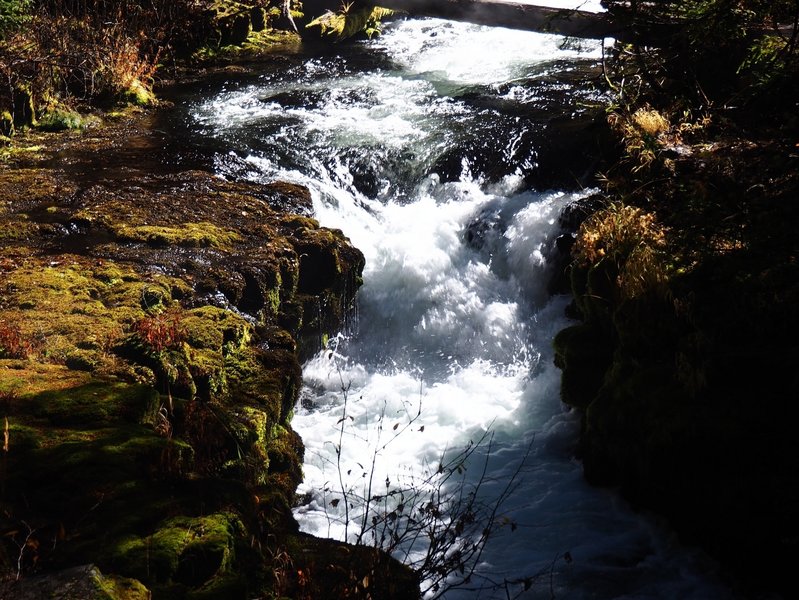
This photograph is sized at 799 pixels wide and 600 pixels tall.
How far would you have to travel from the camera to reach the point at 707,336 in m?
5.48

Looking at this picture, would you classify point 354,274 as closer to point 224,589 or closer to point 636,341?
point 636,341

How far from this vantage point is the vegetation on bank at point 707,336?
486 centimetres

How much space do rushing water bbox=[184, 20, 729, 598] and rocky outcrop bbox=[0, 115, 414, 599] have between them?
668 mm

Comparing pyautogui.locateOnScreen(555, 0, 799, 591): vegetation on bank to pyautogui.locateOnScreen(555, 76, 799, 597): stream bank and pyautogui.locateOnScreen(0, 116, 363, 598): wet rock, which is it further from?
pyautogui.locateOnScreen(0, 116, 363, 598): wet rock

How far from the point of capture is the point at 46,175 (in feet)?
28.4

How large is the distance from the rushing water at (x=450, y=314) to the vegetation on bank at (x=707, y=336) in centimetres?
50

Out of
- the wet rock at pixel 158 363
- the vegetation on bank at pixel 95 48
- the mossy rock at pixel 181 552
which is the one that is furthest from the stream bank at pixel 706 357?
the vegetation on bank at pixel 95 48

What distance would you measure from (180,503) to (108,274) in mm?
3409

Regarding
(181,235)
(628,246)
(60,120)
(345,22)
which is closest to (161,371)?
(181,235)

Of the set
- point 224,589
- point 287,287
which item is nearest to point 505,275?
point 287,287

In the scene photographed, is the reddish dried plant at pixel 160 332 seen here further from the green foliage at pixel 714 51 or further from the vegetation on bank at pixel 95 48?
the vegetation on bank at pixel 95 48

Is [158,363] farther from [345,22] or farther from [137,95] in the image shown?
[345,22]

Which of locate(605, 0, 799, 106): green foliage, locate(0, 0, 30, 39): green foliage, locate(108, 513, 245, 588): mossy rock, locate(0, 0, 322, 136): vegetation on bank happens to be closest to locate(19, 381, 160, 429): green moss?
locate(108, 513, 245, 588): mossy rock

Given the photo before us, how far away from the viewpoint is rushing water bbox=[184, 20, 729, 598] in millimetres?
5668
